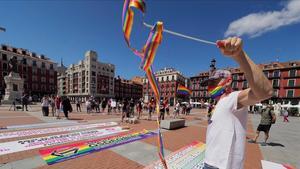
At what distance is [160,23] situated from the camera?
70.7 inches

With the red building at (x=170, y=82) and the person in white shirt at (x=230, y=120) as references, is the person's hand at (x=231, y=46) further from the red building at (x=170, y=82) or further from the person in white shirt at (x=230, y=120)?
the red building at (x=170, y=82)

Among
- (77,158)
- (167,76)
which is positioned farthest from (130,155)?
(167,76)

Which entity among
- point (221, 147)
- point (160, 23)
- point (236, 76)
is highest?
point (236, 76)

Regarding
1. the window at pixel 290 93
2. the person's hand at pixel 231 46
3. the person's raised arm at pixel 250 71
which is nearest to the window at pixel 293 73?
the window at pixel 290 93

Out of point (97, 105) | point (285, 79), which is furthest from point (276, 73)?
point (97, 105)

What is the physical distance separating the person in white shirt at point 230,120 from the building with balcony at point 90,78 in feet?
227

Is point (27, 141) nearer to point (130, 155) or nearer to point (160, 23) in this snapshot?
point (130, 155)

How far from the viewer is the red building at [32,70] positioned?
52281 mm

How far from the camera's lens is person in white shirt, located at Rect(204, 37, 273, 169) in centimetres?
136

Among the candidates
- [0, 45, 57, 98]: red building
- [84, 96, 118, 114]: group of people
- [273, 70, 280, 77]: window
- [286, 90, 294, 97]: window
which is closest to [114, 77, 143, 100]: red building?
[0, 45, 57, 98]: red building

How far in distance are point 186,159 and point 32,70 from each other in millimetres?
70636

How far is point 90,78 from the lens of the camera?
6931cm

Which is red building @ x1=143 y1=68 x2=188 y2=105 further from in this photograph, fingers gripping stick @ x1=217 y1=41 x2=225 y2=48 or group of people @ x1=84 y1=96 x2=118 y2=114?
fingers gripping stick @ x1=217 y1=41 x2=225 y2=48

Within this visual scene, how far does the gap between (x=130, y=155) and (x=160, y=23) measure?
175 inches
